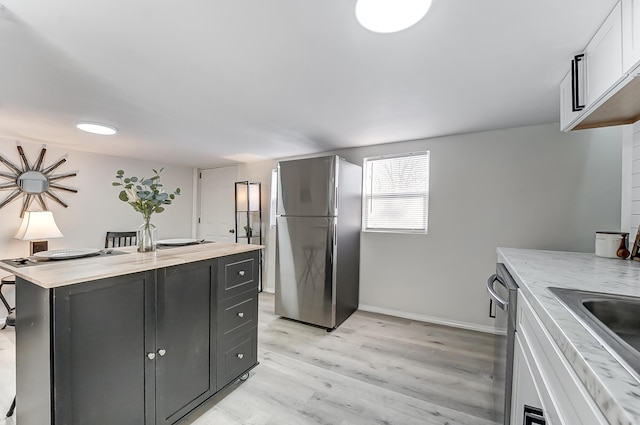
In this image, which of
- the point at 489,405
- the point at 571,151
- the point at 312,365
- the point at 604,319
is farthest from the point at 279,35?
the point at 571,151

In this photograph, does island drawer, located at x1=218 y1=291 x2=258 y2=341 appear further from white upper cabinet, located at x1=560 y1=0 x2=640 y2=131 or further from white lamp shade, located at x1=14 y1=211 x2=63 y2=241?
white lamp shade, located at x1=14 y1=211 x2=63 y2=241

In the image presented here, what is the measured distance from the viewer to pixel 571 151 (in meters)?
2.36

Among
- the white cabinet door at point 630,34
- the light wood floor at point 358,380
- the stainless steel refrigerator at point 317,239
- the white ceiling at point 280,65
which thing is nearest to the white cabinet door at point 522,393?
the light wood floor at point 358,380

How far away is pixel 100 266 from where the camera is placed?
4.24 feet

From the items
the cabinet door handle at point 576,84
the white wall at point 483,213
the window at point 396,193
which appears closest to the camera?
the cabinet door handle at point 576,84

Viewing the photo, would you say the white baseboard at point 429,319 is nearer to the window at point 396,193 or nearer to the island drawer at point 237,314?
the window at point 396,193

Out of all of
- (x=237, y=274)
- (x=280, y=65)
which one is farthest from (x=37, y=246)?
(x=280, y=65)

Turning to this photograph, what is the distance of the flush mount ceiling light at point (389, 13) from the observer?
41.9 inches

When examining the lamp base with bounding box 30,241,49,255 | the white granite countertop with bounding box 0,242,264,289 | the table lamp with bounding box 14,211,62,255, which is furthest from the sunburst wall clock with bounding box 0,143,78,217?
the white granite countertop with bounding box 0,242,264,289

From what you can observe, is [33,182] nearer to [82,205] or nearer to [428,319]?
[82,205]

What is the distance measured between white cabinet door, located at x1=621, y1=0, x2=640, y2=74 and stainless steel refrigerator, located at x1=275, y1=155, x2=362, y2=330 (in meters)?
2.05

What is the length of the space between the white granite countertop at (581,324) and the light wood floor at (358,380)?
105cm

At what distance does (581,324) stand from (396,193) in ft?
8.68

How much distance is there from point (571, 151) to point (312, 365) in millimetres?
3034
